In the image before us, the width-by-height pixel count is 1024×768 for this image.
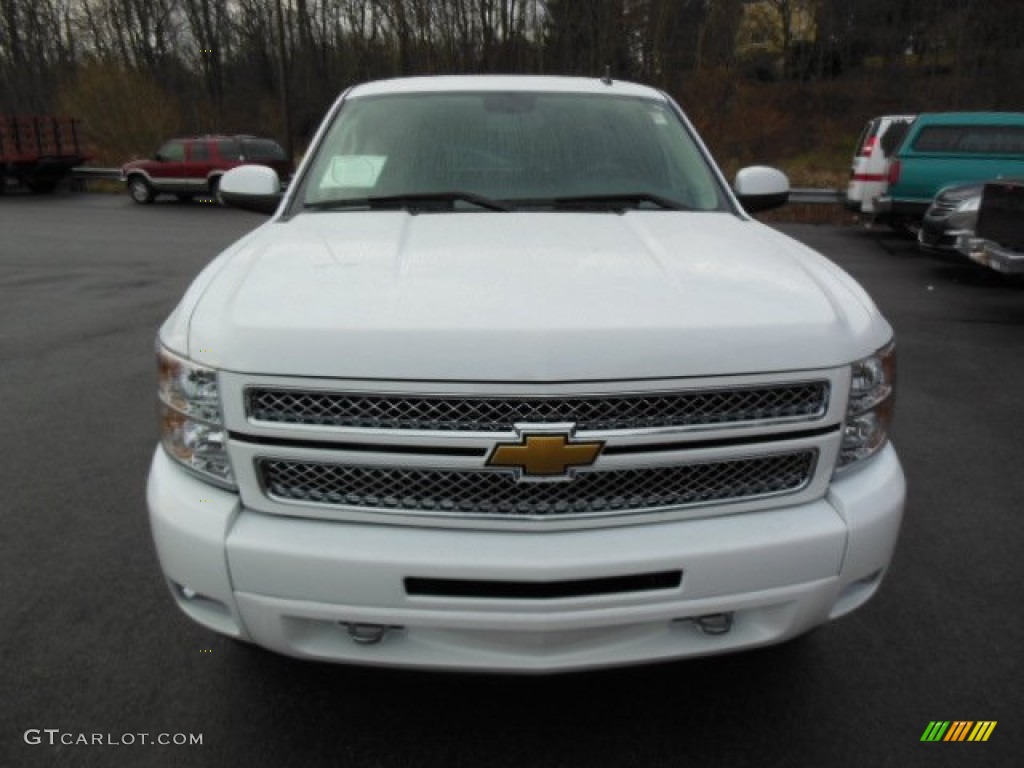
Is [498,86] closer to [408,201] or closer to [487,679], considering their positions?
[408,201]

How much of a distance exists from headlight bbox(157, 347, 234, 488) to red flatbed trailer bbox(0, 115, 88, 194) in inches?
969

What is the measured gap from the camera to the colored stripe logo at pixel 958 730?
2281 mm

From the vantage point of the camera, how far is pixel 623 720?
233 centimetres

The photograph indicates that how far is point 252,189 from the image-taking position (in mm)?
3705

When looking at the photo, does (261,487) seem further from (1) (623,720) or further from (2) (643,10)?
(2) (643,10)

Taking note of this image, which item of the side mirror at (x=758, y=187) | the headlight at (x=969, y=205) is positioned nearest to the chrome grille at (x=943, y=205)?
the headlight at (x=969, y=205)

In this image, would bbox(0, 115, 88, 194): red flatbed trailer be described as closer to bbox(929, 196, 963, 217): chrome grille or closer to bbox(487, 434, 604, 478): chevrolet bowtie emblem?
bbox(929, 196, 963, 217): chrome grille

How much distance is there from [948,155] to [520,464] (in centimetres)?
1244

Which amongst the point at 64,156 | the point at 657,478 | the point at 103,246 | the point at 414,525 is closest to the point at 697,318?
the point at 657,478

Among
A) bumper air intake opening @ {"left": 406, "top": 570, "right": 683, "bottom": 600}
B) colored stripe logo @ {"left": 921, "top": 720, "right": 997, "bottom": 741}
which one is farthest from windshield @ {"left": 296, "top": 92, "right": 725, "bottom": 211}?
colored stripe logo @ {"left": 921, "top": 720, "right": 997, "bottom": 741}

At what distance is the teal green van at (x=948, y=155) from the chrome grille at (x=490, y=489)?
11780mm

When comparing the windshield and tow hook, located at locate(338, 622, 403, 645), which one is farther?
the windshield

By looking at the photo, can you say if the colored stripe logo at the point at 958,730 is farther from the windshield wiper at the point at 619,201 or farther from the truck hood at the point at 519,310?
the windshield wiper at the point at 619,201

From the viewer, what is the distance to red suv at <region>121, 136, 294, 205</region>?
64.8 feet
